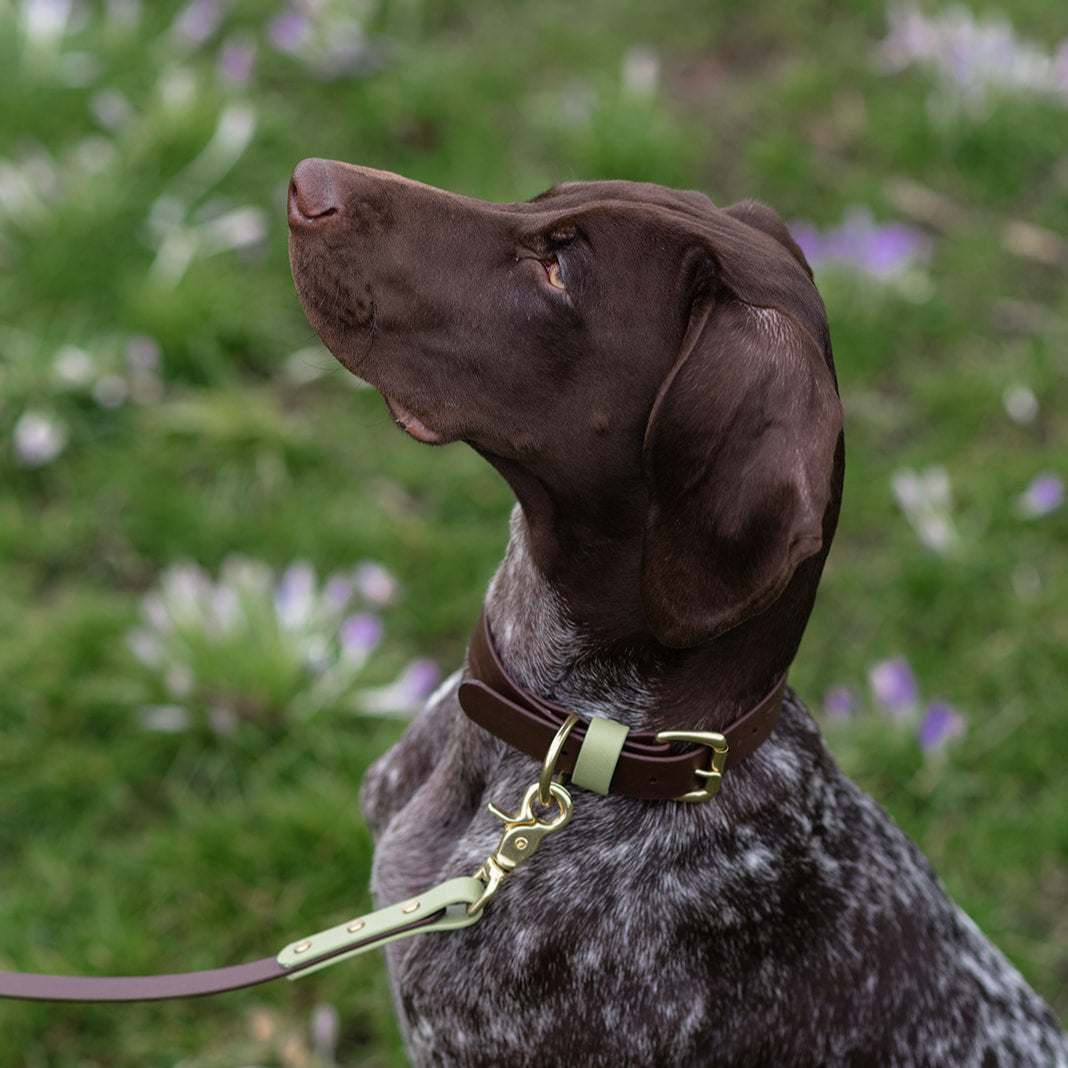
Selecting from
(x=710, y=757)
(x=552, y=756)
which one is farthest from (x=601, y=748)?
(x=710, y=757)

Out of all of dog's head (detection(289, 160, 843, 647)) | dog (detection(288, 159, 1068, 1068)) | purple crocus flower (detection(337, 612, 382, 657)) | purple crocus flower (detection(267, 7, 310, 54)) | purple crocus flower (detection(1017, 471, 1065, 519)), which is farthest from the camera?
purple crocus flower (detection(267, 7, 310, 54))

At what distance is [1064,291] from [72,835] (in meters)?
4.64

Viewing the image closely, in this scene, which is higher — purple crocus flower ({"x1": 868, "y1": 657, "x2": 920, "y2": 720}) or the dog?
the dog

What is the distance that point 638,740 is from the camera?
8.64 feet

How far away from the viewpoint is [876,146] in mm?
6480

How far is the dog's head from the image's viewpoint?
89.3 inches

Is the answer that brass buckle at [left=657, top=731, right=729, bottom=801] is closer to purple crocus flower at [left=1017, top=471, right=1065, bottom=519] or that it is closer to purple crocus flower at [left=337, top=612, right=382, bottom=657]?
purple crocus flower at [left=337, top=612, right=382, bottom=657]

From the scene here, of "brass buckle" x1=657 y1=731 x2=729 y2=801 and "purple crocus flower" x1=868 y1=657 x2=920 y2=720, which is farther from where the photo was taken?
"purple crocus flower" x1=868 y1=657 x2=920 y2=720

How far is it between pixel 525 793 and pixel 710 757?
1.26 ft

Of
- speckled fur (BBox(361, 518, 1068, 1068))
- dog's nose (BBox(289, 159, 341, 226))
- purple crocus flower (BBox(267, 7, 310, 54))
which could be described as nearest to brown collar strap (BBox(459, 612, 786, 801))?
speckled fur (BBox(361, 518, 1068, 1068))

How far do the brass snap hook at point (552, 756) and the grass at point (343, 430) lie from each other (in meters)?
1.44

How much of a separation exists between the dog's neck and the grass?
1.37 m

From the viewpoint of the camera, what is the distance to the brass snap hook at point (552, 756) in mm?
2529

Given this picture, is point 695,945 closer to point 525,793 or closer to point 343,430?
point 525,793
